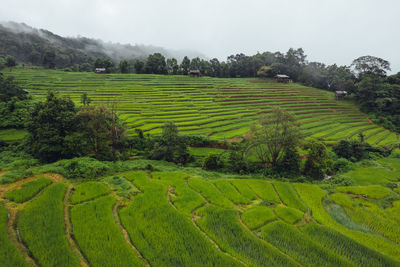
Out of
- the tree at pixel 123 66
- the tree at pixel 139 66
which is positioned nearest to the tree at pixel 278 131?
the tree at pixel 139 66

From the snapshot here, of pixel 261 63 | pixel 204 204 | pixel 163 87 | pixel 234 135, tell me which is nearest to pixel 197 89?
pixel 163 87

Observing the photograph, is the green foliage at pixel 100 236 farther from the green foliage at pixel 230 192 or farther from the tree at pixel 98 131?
the tree at pixel 98 131

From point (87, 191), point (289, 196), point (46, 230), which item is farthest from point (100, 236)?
point (289, 196)

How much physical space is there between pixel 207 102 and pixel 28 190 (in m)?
41.1

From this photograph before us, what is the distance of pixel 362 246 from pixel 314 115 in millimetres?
43664

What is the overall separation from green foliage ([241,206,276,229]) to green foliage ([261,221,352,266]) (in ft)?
1.32

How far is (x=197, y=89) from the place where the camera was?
57281 millimetres

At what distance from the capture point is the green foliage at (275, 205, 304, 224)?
11.2 m

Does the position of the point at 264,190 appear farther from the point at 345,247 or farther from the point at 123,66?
the point at 123,66

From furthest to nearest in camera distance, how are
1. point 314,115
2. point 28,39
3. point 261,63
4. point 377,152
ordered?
point 28,39
point 261,63
point 314,115
point 377,152

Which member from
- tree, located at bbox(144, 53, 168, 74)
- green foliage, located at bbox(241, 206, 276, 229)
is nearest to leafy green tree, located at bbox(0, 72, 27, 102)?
green foliage, located at bbox(241, 206, 276, 229)

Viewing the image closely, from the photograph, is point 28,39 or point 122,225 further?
point 28,39

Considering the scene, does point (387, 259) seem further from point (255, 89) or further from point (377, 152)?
point (255, 89)

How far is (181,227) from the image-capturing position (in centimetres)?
978
